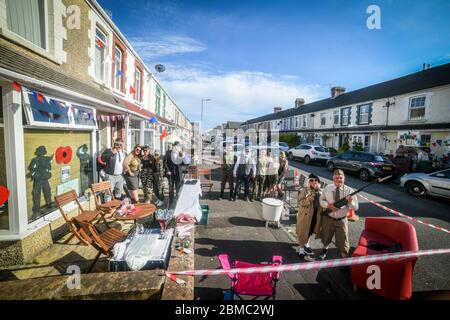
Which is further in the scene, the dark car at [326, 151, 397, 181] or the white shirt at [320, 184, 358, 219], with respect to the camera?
the dark car at [326, 151, 397, 181]

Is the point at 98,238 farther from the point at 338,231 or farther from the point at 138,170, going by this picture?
the point at 338,231

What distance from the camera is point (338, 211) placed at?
3.97 m

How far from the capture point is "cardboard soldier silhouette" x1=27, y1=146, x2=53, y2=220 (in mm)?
4320

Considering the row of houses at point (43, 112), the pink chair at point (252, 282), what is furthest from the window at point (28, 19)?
the pink chair at point (252, 282)

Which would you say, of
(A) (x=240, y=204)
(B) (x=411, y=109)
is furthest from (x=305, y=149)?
(A) (x=240, y=204)

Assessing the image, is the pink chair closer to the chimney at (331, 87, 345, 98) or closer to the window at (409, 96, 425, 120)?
the window at (409, 96, 425, 120)

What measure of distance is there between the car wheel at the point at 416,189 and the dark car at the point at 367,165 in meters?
2.52

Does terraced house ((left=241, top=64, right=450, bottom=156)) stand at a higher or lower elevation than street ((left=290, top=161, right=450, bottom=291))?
higher

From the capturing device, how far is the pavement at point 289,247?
3402 mm

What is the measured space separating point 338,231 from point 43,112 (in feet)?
20.7

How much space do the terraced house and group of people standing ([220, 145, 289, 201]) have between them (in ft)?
44.8

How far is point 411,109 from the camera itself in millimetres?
16609

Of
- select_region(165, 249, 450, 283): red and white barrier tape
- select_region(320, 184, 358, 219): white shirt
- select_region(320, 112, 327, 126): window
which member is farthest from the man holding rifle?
select_region(320, 112, 327, 126): window
